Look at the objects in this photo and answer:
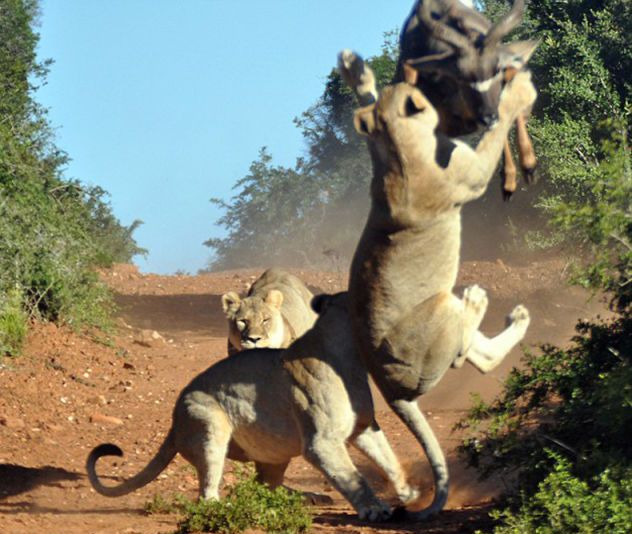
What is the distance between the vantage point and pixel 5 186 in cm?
1605

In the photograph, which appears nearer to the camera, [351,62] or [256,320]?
[351,62]

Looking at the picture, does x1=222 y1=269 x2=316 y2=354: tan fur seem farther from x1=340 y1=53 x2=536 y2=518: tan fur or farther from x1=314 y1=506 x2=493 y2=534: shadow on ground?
x1=340 y1=53 x2=536 y2=518: tan fur

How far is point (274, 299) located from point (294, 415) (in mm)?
3255

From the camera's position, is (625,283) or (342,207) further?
(342,207)

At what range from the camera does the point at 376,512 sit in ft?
24.1

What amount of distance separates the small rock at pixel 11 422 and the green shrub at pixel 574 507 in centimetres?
607

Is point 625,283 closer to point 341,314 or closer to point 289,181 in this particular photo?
point 341,314

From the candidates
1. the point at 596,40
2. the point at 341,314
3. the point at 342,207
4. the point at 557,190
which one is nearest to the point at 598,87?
the point at 596,40

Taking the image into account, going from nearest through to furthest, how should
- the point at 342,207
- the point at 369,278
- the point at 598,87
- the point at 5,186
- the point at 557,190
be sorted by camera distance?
the point at 369,278 → the point at 5,186 → the point at 598,87 → the point at 557,190 → the point at 342,207

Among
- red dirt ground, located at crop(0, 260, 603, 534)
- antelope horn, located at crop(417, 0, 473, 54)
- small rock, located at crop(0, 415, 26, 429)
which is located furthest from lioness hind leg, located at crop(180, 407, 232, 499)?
small rock, located at crop(0, 415, 26, 429)

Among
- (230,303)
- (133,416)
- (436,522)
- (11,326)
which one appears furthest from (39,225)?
(436,522)

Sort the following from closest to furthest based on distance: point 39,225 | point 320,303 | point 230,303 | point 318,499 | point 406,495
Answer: point 320,303 → point 406,495 → point 318,499 → point 230,303 → point 39,225

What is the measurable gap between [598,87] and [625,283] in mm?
12489

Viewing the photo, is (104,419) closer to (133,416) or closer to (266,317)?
(133,416)
